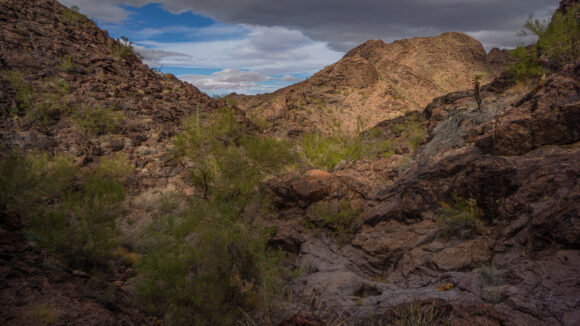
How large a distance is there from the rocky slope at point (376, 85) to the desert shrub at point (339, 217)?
11.3 meters

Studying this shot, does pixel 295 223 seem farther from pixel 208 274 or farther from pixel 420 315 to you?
pixel 420 315

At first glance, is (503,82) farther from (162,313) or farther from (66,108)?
(66,108)

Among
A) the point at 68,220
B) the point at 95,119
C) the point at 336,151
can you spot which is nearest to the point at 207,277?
the point at 68,220

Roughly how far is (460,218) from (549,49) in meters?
9.63

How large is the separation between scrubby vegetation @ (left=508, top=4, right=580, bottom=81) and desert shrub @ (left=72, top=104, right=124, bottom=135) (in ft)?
55.7

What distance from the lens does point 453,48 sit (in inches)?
1630

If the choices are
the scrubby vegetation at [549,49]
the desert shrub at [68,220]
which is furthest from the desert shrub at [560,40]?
the desert shrub at [68,220]

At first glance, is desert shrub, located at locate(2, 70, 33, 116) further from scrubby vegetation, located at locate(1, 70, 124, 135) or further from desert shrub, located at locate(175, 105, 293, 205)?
desert shrub, located at locate(175, 105, 293, 205)

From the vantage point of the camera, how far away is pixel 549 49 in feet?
33.1

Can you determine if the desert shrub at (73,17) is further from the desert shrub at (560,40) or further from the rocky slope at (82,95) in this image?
the desert shrub at (560,40)

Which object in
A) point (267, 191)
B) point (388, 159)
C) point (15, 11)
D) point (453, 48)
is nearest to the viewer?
point (267, 191)

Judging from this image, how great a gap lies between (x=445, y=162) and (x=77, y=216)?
7247 mm

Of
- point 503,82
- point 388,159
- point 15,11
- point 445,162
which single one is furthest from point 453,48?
point 15,11

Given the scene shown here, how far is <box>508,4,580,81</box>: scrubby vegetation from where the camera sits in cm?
952
